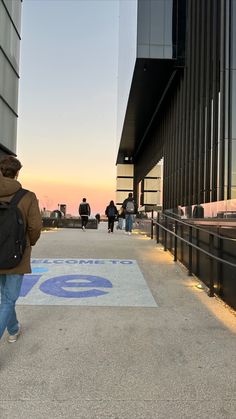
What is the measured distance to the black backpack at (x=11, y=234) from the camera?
3709 millimetres

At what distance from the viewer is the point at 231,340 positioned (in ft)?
15.6

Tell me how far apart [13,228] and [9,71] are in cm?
2177

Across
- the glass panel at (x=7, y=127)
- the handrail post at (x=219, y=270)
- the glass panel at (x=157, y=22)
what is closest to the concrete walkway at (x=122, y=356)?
the handrail post at (x=219, y=270)

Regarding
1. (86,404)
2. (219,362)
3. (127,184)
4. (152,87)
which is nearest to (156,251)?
(219,362)

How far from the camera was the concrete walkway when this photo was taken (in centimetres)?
324

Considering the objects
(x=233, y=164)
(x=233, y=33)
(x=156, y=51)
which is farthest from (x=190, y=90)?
(x=233, y=164)

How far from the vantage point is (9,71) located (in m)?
23.5

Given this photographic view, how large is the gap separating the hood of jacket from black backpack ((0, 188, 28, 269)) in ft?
0.24

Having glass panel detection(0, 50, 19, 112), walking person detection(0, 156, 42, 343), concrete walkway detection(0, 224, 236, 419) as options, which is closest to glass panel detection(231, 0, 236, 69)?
concrete walkway detection(0, 224, 236, 419)

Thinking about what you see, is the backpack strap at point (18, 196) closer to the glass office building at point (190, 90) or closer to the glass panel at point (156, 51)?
the glass office building at point (190, 90)

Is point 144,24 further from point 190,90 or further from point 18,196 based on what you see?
point 18,196

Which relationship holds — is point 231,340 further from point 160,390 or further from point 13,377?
point 13,377

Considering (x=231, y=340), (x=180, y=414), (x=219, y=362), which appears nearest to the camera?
(x=180, y=414)

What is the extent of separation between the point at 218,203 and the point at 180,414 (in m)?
13.3
